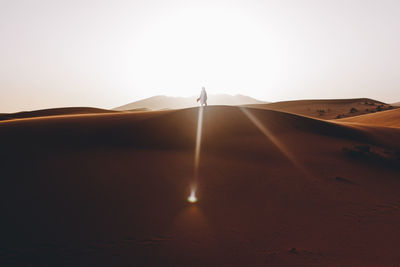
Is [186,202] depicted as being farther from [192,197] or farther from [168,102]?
[168,102]

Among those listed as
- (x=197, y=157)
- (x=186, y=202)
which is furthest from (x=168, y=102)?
(x=186, y=202)

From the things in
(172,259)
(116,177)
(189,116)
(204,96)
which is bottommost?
(172,259)

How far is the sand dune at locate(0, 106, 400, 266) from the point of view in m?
3.40

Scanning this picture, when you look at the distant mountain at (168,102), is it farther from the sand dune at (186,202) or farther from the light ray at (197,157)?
the sand dune at (186,202)

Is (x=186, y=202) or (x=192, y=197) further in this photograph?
(x=192, y=197)

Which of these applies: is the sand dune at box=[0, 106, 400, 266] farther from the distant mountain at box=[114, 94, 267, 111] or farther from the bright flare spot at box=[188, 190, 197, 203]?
the distant mountain at box=[114, 94, 267, 111]

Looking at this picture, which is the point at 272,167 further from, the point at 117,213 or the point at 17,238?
the point at 17,238

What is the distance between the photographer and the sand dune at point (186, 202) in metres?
3.40

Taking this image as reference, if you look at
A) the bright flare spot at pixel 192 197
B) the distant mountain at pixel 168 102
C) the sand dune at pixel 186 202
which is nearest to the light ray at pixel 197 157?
the bright flare spot at pixel 192 197

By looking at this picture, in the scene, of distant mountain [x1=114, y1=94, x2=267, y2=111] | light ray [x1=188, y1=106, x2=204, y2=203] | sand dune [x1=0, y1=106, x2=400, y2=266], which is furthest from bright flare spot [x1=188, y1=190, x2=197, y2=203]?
distant mountain [x1=114, y1=94, x2=267, y2=111]

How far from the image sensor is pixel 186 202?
486cm

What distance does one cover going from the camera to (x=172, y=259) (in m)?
3.26

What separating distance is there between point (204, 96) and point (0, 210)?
1136 centimetres

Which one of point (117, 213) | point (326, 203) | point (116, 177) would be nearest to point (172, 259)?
point (117, 213)
